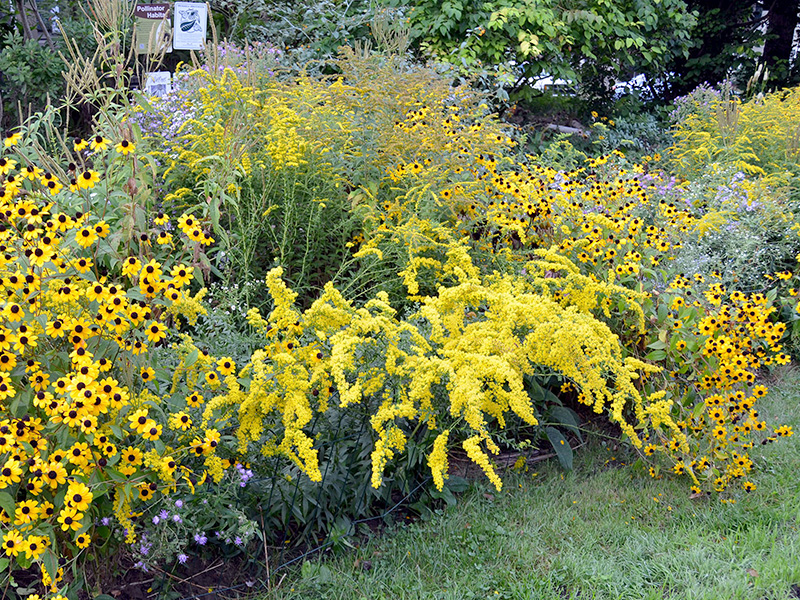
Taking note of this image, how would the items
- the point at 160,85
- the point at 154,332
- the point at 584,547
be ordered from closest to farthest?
1. the point at 154,332
2. the point at 584,547
3. the point at 160,85

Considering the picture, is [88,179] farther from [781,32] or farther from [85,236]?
[781,32]

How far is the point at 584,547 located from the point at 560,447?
57 centimetres


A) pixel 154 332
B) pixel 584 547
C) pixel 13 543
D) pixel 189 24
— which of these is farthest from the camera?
pixel 189 24

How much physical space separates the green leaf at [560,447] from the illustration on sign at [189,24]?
16.9 ft

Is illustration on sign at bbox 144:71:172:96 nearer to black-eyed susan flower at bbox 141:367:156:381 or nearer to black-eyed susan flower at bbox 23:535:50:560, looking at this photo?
black-eyed susan flower at bbox 141:367:156:381

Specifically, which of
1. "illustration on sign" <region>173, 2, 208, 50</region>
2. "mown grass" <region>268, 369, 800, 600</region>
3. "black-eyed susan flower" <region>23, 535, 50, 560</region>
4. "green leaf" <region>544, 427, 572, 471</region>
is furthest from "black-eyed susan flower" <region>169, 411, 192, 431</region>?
"illustration on sign" <region>173, 2, 208, 50</region>

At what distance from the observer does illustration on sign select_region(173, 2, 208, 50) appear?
660 cm

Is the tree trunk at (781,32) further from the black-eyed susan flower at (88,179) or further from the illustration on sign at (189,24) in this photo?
the black-eyed susan flower at (88,179)

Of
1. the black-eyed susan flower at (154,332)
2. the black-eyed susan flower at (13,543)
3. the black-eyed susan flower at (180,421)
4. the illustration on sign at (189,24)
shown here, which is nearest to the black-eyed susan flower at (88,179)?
the black-eyed susan flower at (154,332)

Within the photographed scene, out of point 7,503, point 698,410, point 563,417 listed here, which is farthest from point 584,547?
point 7,503

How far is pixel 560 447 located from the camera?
3.15m

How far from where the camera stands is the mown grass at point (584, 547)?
2414 millimetres

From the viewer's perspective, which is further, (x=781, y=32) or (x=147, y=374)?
(x=781, y=32)

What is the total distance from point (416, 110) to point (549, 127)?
5356mm
